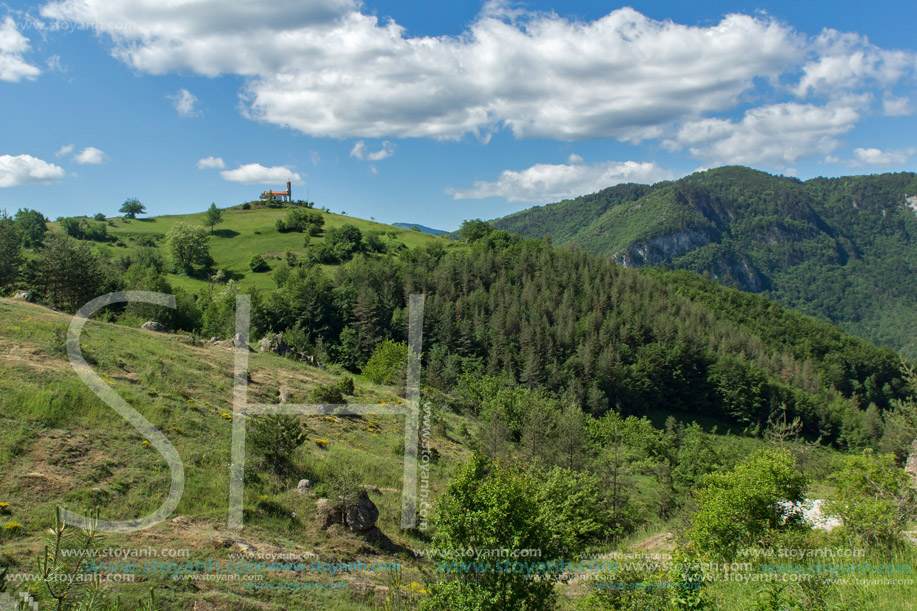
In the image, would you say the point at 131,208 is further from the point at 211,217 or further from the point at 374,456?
the point at 374,456

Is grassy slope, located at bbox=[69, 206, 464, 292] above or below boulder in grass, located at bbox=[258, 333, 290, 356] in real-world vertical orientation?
above

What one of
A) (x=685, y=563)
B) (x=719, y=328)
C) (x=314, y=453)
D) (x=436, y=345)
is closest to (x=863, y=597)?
(x=685, y=563)

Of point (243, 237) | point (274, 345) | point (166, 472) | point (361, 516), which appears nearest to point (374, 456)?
point (361, 516)

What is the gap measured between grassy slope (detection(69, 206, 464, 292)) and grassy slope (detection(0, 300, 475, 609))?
6684 cm

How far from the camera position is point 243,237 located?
115m

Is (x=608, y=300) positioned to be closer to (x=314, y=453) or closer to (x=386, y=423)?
(x=386, y=423)

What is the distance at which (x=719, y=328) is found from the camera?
114 meters

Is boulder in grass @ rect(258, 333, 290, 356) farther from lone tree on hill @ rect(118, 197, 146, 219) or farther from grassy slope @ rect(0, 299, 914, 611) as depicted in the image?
lone tree on hill @ rect(118, 197, 146, 219)

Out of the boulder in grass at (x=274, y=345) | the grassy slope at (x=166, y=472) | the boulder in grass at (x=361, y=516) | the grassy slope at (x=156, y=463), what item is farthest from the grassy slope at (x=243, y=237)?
the boulder in grass at (x=361, y=516)

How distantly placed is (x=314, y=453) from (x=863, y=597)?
17511mm

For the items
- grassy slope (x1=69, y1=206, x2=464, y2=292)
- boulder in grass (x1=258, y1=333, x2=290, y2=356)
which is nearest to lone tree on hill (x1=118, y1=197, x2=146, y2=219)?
grassy slope (x1=69, y1=206, x2=464, y2=292)

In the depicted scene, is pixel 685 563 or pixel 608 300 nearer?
pixel 685 563

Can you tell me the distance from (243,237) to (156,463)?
111 metres

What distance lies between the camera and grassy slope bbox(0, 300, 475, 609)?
11.2 meters
